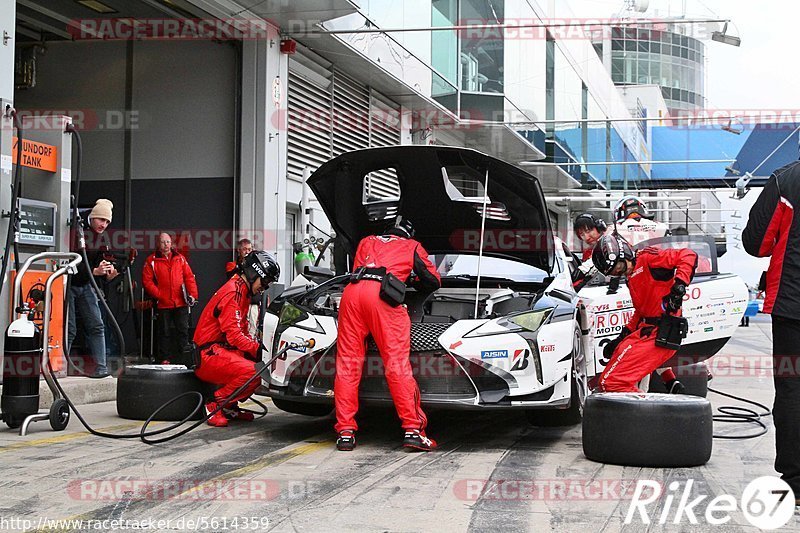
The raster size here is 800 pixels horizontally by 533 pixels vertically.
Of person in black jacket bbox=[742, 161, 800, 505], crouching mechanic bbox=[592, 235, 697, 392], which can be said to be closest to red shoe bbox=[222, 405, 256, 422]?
crouching mechanic bbox=[592, 235, 697, 392]

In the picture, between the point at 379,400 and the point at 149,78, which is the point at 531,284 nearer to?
the point at 379,400

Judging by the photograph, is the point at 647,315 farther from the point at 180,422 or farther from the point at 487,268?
the point at 180,422

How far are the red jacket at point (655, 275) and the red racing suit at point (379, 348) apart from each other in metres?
1.91

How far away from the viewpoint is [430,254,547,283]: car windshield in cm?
757

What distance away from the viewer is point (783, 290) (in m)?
4.71

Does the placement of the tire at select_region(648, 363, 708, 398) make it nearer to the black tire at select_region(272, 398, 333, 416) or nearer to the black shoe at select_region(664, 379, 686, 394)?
the black shoe at select_region(664, 379, 686, 394)

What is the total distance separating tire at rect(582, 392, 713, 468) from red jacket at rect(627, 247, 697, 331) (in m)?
1.35

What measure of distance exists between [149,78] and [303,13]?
2.66m

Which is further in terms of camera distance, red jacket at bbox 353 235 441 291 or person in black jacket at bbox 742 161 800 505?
red jacket at bbox 353 235 441 291

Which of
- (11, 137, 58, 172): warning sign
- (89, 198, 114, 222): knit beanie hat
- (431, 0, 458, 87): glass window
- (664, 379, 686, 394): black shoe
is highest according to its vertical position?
(431, 0, 458, 87): glass window

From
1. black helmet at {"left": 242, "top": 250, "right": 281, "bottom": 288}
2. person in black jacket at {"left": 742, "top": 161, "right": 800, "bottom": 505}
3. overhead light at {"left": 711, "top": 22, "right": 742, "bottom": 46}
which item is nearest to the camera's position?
person in black jacket at {"left": 742, "top": 161, "right": 800, "bottom": 505}

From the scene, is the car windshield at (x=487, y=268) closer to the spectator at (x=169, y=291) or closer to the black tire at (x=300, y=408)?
the black tire at (x=300, y=408)

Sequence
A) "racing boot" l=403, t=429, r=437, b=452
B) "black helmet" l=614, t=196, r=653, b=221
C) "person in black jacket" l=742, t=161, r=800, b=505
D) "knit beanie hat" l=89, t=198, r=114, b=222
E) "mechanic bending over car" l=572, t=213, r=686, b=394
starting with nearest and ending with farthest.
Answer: "person in black jacket" l=742, t=161, r=800, b=505 < "racing boot" l=403, t=429, r=437, b=452 < "black helmet" l=614, t=196, r=653, b=221 < "mechanic bending over car" l=572, t=213, r=686, b=394 < "knit beanie hat" l=89, t=198, r=114, b=222

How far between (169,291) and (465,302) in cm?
515
